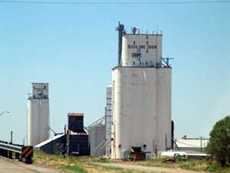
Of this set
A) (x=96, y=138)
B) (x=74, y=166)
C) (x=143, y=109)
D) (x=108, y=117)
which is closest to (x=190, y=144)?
(x=143, y=109)

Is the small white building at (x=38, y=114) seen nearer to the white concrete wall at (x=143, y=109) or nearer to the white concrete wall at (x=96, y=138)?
the white concrete wall at (x=96, y=138)

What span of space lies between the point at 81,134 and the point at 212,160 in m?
73.1

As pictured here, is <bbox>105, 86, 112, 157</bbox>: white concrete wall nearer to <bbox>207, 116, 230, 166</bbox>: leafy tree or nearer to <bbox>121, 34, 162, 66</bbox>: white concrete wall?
<bbox>121, 34, 162, 66</bbox>: white concrete wall

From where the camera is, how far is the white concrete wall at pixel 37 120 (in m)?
144

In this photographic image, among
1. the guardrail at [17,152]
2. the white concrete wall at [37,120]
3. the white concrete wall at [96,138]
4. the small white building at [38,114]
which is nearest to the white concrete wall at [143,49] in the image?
the white concrete wall at [96,138]

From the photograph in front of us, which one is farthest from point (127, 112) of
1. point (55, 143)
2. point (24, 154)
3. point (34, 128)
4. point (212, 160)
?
point (24, 154)

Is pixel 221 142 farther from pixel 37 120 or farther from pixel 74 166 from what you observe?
pixel 37 120

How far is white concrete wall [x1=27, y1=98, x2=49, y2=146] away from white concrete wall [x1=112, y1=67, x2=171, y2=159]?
42126 millimetres

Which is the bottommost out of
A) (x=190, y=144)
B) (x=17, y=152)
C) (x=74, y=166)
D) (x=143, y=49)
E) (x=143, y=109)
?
(x=190, y=144)

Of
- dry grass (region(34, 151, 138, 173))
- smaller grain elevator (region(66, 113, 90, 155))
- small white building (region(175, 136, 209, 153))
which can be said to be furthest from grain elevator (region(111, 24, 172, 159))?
dry grass (region(34, 151, 138, 173))

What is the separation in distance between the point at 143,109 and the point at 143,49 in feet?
32.6

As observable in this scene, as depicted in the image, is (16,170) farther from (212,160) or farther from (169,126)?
(169,126)

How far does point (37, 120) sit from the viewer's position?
145 metres

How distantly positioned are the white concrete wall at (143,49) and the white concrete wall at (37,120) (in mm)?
40957
